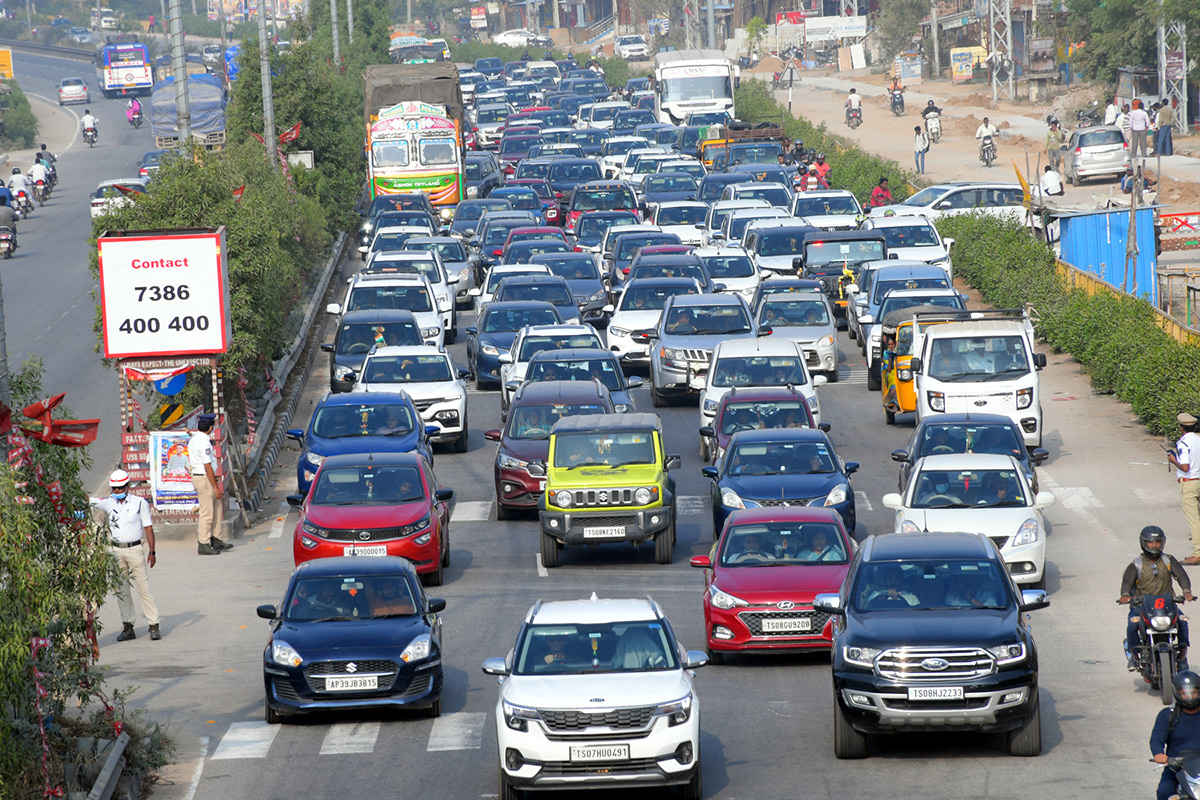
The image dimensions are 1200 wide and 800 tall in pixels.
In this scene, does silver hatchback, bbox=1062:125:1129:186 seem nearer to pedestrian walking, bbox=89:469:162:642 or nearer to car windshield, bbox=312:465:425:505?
car windshield, bbox=312:465:425:505

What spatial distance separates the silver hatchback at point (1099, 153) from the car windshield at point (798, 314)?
25.7 meters

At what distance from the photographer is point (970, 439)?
74.6 feet

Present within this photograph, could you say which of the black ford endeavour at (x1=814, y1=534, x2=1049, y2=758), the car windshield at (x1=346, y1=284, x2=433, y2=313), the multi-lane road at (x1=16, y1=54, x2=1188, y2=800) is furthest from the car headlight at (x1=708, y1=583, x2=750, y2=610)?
the car windshield at (x1=346, y1=284, x2=433, y2=313)

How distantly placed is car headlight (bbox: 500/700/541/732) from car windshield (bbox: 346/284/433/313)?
22370 mm

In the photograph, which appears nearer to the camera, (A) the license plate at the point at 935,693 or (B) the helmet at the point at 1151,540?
(A) the license plate at the point at 935,693

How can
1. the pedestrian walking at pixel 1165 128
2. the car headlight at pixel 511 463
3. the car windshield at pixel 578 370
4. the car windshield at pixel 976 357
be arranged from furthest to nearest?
the pedestrian walking at pixel 1165 128, the car windshield at pixel 578 370, the car windshield at pixel 976 357, the car headlight at pixel 511 463

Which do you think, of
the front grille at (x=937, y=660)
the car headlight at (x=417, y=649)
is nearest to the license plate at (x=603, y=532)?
the car headlight at (x=417, y=649)

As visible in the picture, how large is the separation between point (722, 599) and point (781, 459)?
554cm

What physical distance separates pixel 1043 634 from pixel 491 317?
56.0ft

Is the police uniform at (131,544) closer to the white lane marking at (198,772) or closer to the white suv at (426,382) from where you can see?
the white lane marking at (198,772)

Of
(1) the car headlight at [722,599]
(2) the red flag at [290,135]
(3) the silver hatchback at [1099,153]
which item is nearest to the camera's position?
(1) the car headlight at [722,599]

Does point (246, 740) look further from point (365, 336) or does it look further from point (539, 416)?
point (365, 336)

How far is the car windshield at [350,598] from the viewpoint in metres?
16.1

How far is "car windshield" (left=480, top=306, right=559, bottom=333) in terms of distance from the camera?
1310 inches
